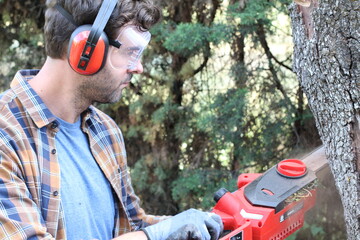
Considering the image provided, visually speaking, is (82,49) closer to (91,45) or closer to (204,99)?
(91,45)

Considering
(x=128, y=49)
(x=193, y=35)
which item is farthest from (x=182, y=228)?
(x=193, y=35)

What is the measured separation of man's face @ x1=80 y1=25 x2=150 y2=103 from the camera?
1969 millimetres

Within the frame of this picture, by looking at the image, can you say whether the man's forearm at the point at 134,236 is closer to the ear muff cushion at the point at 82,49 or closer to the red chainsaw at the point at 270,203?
the red chainsaw at the point at 270,203

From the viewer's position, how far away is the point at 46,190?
1.84 metres

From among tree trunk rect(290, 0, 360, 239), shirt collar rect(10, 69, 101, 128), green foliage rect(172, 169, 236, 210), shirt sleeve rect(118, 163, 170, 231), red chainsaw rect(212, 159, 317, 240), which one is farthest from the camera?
green foliage rect(172, 169, 236, 210)

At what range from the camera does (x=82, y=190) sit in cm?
198

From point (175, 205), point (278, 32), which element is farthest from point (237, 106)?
point (175, 205)

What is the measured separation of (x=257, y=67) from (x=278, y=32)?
35 centimetres

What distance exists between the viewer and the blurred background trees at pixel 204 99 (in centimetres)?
361

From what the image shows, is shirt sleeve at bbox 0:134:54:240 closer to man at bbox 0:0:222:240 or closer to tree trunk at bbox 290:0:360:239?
man at bbox 0:0:222:240

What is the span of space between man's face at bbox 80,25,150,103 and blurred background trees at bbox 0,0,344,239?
136cm

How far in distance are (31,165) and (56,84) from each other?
1.15 feet

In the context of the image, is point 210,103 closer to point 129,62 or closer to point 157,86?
point 157,86

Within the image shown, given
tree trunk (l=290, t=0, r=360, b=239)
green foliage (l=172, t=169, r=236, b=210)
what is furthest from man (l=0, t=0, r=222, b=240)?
green foliage (l=172, t=169, r=236, b=210)
